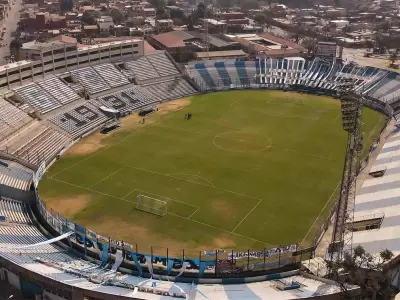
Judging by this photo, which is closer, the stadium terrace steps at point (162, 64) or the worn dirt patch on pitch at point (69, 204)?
the worn dirt patch on pitch at point (69, 204)

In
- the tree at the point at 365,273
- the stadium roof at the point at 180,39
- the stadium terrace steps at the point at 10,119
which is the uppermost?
the tree at the point at 365,273

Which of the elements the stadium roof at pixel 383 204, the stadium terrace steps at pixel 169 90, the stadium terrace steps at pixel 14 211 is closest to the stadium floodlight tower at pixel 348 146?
the stadium roof at pixel 383 204

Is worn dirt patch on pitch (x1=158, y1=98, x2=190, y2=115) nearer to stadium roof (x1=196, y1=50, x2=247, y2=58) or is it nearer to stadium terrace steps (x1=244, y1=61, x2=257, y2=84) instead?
stadium terrace steps (x1=244, y1=61, x2=257, y2=84)

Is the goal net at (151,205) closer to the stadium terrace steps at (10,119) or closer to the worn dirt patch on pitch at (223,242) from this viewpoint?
the worn dirt patch on pitch at (223,242)

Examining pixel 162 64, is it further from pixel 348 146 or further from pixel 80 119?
pixel 348 146

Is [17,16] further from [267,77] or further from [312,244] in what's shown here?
[312,244]

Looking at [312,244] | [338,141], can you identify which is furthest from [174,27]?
[312,244]

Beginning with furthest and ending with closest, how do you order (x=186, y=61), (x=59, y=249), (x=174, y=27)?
(x=174, y=27), (x=186, y=61), (x=59, y=249)

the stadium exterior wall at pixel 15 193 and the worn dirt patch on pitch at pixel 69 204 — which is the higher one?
the stadium exterior wall at pixel 15 193
